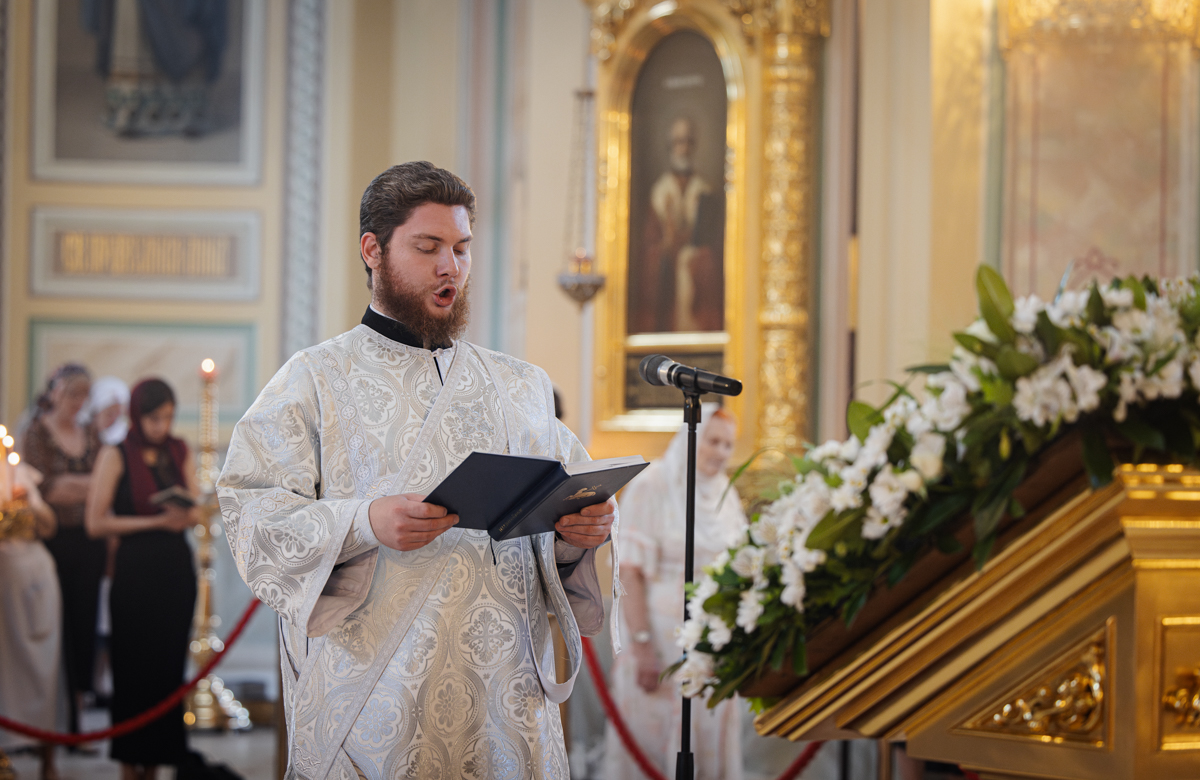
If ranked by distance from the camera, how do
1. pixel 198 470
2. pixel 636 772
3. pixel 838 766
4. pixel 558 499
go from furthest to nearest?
pixel 198 470 → pixel 838 766 → pixel 636 772 → pixel 558 499

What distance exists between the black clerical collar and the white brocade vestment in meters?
0.04

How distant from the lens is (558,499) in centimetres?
205

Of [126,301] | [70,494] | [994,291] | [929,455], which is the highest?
[126,301]

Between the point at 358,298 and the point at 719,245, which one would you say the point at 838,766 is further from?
the point at 358,298

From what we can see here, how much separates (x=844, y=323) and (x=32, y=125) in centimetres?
565

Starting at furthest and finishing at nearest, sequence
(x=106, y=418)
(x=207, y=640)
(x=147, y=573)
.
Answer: (x=106, y=418) → (x=207, y=640) → (x=147, y=573)

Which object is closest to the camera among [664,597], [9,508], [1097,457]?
[1097,457]

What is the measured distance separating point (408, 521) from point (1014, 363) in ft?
3.50

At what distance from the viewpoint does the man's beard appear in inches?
93.4

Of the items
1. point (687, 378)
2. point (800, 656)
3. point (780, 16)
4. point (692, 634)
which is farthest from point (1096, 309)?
point (780, 16)

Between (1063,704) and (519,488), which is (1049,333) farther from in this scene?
(519,488)

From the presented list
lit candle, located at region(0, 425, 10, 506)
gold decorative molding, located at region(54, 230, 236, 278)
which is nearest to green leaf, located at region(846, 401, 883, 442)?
lit candle, located at region(0, 425, 10, 506)

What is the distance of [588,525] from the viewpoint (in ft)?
7.27

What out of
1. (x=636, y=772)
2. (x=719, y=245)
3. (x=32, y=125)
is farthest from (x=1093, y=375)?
(x=32, y=125)
